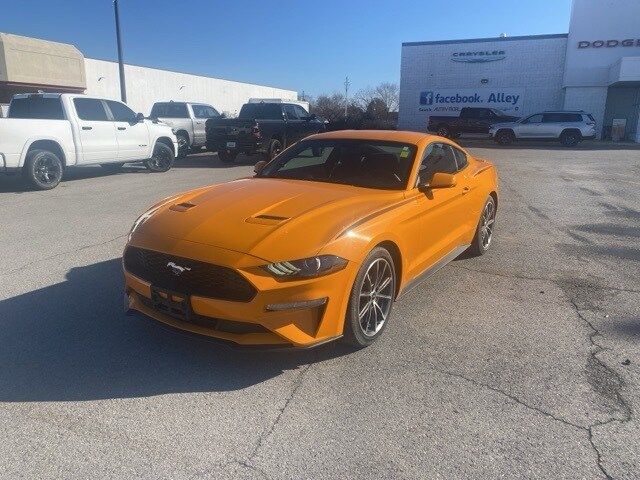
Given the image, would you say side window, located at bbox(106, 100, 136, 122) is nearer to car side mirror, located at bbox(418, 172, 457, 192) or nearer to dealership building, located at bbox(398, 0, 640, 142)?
car side mirror, located at bbox(418, 172, 457, 192)

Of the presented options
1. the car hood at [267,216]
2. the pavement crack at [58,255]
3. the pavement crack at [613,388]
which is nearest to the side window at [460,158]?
the car hood at [267,216]

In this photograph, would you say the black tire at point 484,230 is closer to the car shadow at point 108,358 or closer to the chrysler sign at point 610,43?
the car shadow at point 108,358

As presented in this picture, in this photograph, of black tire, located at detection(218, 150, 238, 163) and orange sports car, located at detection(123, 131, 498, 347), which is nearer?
orange sports car, located at detection(123, 131, 498, 347)

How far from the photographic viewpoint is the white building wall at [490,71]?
3288 centimetres

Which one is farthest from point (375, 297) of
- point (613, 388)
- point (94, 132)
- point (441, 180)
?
point (94, 132)

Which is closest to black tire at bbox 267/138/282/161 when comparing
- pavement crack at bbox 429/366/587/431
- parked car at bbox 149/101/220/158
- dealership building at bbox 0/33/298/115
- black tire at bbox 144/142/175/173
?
black tire at bbox 144/142/175/173

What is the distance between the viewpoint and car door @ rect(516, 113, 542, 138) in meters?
25.5

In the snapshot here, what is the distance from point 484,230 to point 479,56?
3268 cm

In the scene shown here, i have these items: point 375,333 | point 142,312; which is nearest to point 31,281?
point 142,312

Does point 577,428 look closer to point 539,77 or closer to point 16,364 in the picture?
point 16,364

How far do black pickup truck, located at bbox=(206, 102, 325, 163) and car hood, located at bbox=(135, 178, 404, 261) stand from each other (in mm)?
11343

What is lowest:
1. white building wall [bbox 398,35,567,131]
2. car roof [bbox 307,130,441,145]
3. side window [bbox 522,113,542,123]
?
car roof [bbox 307,130,441,145]

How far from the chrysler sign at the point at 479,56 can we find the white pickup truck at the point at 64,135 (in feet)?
91.7

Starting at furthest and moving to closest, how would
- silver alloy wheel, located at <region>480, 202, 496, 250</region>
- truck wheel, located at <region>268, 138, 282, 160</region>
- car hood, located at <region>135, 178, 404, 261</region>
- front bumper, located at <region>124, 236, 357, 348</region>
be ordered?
1. truck wheel, located at <region>268, 138, 282, 160</region>
2. silver alloy wheel, located at <region>480, 202, 496, 250</region>
3. car hood, located at <region>135, 178, 404, 261</region>
4. front bumper, located at <region>124, 236, 357, 348</region>
